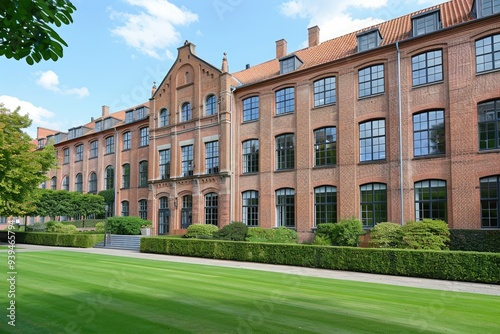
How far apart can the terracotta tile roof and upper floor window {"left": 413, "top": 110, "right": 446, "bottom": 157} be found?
4.77m

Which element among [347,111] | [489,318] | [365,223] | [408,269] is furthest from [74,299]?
[347,111]

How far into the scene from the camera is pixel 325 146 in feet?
79.2

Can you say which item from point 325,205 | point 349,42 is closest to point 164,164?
point 325,205

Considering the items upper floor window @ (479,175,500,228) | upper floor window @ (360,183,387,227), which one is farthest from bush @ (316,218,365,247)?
upper floor window @ (479,175,500,228)

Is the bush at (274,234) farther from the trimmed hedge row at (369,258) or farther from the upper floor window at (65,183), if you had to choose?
the upper floor window at (65,183)

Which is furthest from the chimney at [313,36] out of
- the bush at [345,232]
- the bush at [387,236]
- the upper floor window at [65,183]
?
the upper floor window at [65,183]

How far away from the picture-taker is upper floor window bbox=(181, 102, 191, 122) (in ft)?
103

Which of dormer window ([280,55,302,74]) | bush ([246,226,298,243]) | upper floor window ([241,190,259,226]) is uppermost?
dormer window ([280,55,302,74])

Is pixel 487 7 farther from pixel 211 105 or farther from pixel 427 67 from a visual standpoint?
pixel 211 105

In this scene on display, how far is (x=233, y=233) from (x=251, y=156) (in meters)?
6.54

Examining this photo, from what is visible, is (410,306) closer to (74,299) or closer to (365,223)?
(74,299)

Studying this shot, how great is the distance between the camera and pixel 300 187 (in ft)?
81.0

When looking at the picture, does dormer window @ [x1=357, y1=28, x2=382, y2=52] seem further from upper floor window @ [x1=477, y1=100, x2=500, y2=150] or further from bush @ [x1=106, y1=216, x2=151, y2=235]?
bush @ [x1=106, y1=216, x2=151, y2=235]

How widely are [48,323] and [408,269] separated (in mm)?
12710
